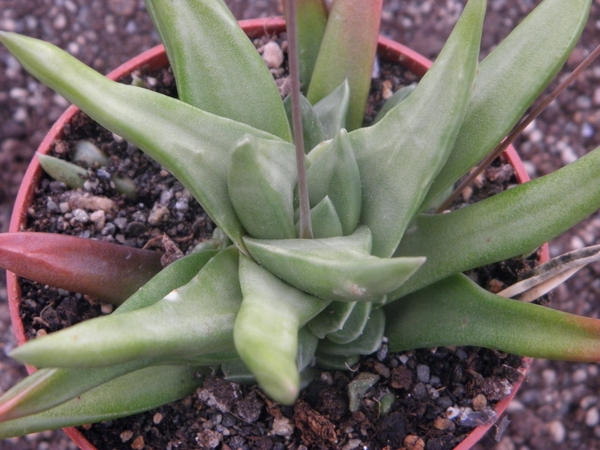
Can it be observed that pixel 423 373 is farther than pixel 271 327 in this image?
Yes

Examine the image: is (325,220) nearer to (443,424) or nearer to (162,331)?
(162,331)

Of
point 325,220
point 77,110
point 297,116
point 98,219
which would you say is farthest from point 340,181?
point 77,110

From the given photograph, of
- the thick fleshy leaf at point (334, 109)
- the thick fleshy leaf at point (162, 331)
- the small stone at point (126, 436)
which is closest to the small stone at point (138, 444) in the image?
the small stone at point (126, 436)

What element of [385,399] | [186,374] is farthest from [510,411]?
[186,374]

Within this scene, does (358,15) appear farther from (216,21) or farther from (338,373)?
(338,373)

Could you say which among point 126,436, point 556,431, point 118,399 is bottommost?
point 556,431

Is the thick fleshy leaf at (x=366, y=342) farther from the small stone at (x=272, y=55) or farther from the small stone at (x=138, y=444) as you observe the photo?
the small stone at (x=272, y=55)
